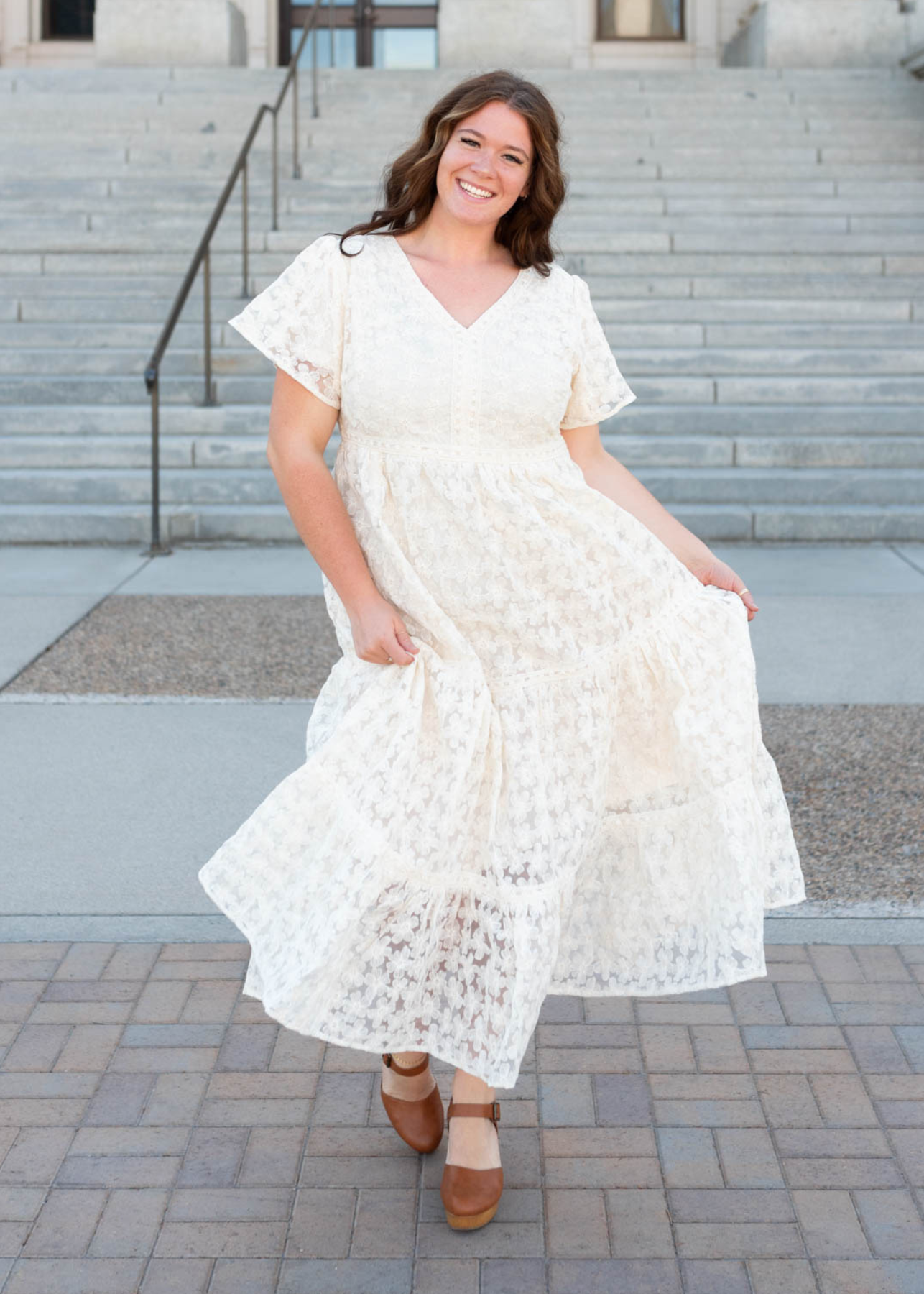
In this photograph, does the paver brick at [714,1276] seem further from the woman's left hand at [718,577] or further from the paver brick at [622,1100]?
the woman's left hand at [718,577]

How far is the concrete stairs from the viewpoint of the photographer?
27.2ft

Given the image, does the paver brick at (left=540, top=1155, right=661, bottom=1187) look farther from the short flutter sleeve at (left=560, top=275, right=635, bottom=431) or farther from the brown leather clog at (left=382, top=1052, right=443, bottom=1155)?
the short flutter sleeve at (left=560, top=275, right=635, bottom=431)

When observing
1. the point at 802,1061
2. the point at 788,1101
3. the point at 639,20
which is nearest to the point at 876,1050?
the point at 802,1061

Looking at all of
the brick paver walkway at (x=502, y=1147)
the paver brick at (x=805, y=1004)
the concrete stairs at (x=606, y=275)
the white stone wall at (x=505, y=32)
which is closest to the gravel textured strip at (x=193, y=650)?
the concrete stairs at (x=606, y=275)

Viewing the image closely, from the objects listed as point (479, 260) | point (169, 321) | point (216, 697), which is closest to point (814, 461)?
point (169, 321)

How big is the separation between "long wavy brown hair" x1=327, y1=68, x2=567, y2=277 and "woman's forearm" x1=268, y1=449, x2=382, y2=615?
1.21 ft

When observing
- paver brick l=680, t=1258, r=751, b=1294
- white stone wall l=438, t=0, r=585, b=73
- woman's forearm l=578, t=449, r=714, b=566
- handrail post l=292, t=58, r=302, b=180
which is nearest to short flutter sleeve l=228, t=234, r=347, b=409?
woman's forearm l=578, t=449, r=714, b=566

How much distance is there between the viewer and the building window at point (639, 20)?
1658 centimetres

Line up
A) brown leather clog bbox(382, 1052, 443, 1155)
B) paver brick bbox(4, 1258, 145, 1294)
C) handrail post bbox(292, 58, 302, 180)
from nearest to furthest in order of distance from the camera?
paver brick bbox(4, 1258, 145, 1294) < brown leather clog bbox(382, 1052, 443, 1155) < handrail post bbox(292, 58, 302, 180)

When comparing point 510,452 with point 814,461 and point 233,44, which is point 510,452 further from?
point 233,44

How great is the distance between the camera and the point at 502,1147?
105 inches

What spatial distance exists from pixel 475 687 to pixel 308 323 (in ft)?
2.03

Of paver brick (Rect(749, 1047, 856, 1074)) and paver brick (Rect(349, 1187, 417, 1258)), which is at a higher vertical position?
paver brick (Rect(749, 1047, 856, 1074))

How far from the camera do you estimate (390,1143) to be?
2678 millimetres
